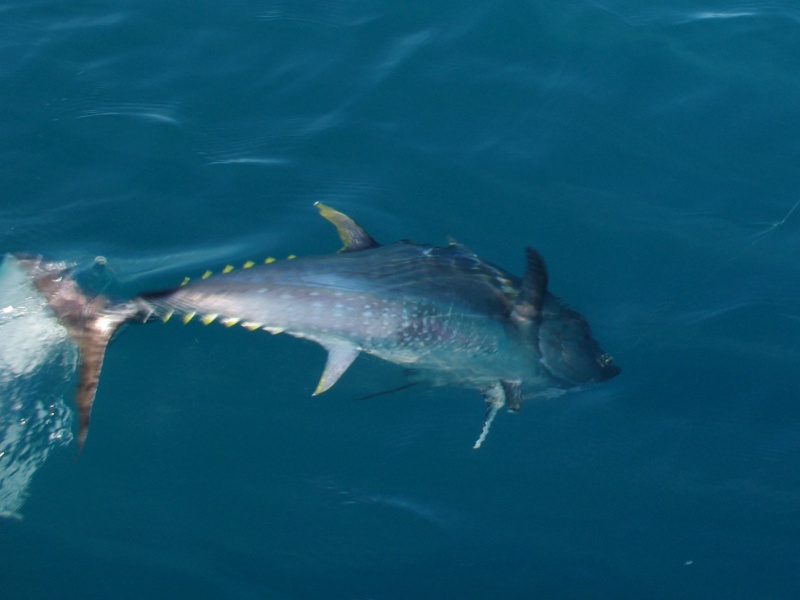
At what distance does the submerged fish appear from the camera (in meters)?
4.12

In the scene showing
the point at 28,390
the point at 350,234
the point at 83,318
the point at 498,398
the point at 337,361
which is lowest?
the point at 498,398

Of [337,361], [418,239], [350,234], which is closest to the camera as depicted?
[337,361]

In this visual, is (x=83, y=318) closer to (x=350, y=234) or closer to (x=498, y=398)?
(x=350, y=234)

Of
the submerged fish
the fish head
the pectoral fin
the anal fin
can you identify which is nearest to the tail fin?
the submerged fish

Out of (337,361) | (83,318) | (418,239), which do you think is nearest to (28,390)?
(83,318)

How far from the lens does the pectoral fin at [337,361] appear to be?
4.18 meters

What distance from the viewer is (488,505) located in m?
4.45

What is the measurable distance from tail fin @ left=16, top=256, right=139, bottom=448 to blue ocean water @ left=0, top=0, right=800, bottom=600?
148 mm

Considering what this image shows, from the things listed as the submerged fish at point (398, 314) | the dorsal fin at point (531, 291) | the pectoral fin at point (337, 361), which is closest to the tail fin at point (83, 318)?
the submerged fish at point (398, 314)

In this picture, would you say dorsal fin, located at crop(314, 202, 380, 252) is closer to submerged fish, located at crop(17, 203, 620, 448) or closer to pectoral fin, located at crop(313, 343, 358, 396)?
submerged fish, located at crop(17, 203, 620, 448)

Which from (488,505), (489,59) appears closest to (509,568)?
(488,505)

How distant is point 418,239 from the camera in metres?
5.44

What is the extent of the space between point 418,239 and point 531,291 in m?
1.31

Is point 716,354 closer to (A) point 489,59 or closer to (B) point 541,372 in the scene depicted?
(B) point 541,372
